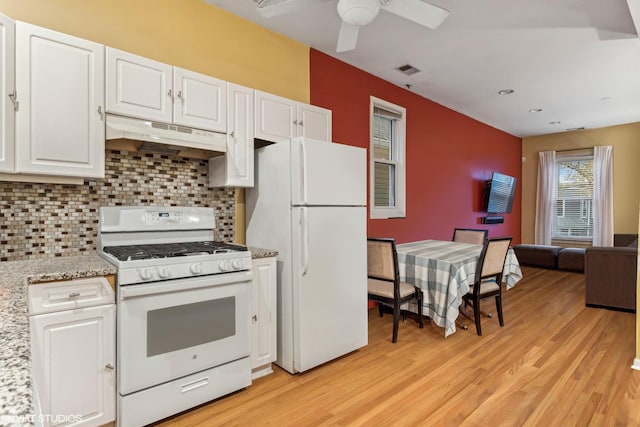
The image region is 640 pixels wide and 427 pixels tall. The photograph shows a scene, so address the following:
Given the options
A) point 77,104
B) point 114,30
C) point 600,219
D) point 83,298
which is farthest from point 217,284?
point 600,219

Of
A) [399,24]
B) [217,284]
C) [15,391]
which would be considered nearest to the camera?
[15,391]

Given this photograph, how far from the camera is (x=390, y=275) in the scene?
318cm

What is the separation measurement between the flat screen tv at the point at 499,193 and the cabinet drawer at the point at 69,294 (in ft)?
20.0

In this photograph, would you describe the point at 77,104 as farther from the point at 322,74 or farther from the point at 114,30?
the point at 322,74

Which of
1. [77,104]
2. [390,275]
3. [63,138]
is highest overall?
[77,104]

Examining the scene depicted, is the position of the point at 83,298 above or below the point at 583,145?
below

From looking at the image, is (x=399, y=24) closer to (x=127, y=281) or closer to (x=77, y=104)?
(x=77, y=104)

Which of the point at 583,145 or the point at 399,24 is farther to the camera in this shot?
the point at 583,145

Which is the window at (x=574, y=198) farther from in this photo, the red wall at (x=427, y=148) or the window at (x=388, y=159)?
the window at (x=388, y=159)

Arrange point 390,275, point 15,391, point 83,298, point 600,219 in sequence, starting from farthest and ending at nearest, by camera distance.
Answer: point 600,219, point 390,275, point 83,298, point 15,391

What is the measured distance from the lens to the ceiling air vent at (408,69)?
3.91 m

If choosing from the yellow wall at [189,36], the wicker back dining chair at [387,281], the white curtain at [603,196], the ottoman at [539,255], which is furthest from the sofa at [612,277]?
the yellow wall at [189,36]

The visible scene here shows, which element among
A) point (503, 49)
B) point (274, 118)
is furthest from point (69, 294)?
point (503, 49)

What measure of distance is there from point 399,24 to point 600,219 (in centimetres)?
627
